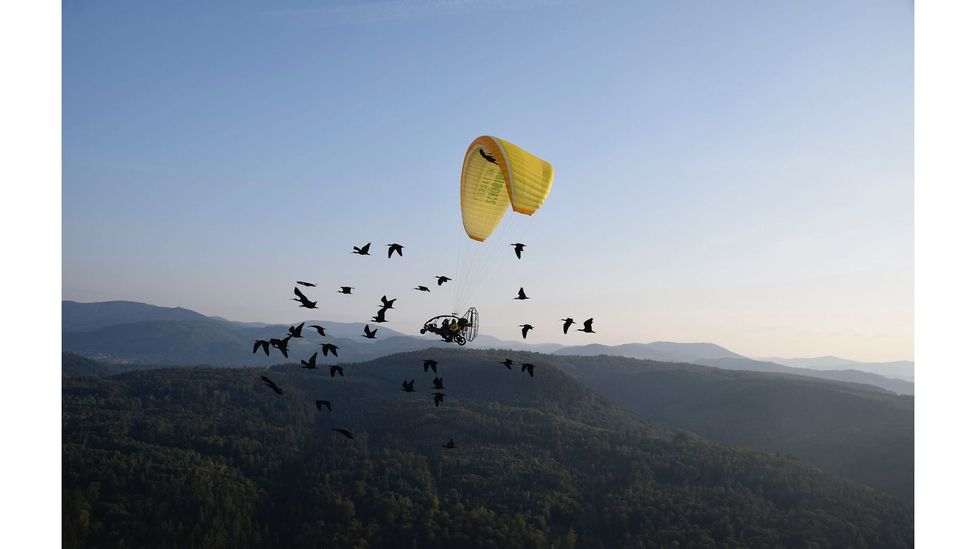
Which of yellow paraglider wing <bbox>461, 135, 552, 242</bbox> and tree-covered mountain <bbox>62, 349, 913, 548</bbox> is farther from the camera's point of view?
tree-covered mountain <bbox>62, 349, 913, 548</bbox>

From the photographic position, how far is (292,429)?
19588 centimetres

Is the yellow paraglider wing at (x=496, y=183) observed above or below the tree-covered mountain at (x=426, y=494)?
above

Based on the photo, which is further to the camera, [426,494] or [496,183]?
[426,494]

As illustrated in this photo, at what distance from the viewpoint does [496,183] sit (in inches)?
1570

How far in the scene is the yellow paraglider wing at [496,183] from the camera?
1294 inches

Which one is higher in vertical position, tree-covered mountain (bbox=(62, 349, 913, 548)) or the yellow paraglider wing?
the yellow paraglider wing

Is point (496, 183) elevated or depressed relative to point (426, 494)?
elevated

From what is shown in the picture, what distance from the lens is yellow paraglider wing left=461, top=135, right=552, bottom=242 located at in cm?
3288

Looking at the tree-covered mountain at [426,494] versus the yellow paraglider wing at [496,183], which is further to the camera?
the tree-covered mountain at [426,494]

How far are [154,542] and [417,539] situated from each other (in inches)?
1926
